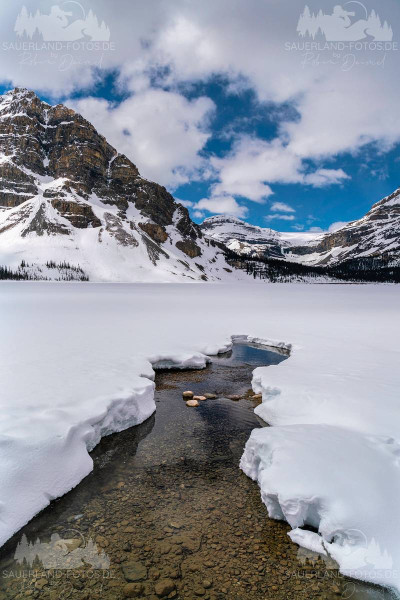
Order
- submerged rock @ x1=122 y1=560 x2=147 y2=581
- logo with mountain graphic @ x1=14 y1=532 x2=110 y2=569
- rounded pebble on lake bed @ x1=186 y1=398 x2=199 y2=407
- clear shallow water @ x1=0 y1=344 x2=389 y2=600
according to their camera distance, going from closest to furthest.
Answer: clear shallow water @ x1=0 y1=344 x2=389 y2=600
submerged rock @ x1=122 y1=560 x2=147 y2=581
logo with mountain graphic @ x1=14 y1=532 x2=110 y2=569
rounded pebble on lake bed @ x1=186 y1=398 x2=199 y2=407

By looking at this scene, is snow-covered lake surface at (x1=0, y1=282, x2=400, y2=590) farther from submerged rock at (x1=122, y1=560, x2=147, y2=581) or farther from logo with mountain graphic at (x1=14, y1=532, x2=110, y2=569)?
submerged rock at (x1=122, y1=560, x2=147, y2=581)

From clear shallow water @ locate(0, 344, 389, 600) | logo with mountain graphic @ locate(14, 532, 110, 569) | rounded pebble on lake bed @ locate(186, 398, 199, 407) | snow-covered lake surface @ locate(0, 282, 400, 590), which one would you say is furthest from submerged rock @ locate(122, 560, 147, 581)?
rounded pebble on lake bed @ locate(186, 398, 199, 407)

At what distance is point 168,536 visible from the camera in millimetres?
5336

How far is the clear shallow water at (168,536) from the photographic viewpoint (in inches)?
174

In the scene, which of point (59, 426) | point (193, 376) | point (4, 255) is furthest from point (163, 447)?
point (4, 255)

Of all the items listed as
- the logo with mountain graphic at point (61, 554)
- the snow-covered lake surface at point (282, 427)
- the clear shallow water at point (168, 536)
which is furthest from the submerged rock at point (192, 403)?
the logo with mountain graphic at point (61, 554)

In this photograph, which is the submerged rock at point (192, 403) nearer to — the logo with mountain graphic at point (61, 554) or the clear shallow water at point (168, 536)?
the clear shallow water at point (168, 536)

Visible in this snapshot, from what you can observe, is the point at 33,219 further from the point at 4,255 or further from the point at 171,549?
the point at 171,549

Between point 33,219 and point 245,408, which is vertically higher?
point 33,219

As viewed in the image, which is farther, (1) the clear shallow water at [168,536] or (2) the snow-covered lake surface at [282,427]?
(2) the snow-covered lake surface at [282,427]

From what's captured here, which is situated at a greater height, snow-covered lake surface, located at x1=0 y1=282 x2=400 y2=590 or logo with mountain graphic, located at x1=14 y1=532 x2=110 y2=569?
snow-covered lake surface, located at x1=0 y1=282 x2=400 y2=590

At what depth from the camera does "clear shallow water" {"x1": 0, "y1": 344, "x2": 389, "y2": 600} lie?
4430 mm

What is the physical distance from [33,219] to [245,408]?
707 feet

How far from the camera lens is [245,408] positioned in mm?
10633
